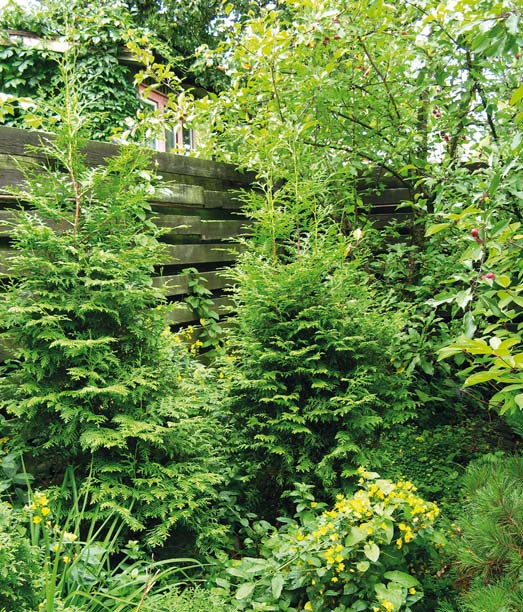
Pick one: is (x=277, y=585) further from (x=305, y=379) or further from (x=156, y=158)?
(x=156, y=158)

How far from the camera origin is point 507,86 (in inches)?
112

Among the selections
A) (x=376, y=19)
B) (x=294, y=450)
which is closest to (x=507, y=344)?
(x=294, y=450)

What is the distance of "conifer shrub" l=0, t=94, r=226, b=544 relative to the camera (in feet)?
6.40

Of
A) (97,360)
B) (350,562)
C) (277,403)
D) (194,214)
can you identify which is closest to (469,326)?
(350,562)

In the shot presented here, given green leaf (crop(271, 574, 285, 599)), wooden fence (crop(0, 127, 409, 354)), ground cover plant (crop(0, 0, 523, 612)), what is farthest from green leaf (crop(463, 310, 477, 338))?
wooden fence (crop(0, 127, 409, 354))

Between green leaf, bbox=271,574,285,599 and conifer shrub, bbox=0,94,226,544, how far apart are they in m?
0.43

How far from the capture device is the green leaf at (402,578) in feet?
5.67

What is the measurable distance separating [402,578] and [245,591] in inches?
21.0

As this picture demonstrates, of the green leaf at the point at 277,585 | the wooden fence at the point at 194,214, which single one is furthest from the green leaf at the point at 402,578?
the wooden fence at the point at 194,214

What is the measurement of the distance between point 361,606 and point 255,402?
1.09 metres

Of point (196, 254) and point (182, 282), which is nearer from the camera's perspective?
point (182, 282)

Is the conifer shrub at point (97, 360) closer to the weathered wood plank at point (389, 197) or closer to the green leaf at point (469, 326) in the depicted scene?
the green leaf at point (469, 326)

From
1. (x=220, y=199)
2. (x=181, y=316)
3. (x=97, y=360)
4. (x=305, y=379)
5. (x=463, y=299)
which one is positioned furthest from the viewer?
(x=220, y=199)

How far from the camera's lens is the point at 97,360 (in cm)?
201
